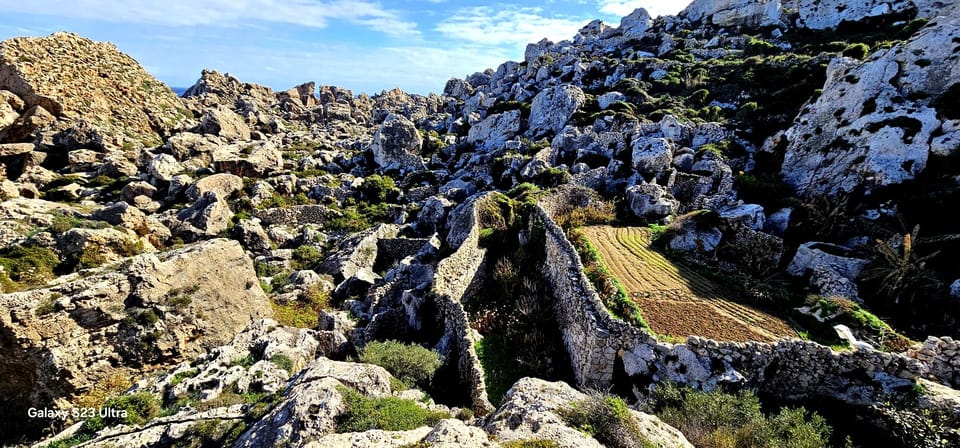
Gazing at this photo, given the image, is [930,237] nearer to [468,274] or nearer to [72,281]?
[468,274]

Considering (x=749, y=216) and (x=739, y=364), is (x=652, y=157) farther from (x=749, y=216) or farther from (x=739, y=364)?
(x=739, y=364)

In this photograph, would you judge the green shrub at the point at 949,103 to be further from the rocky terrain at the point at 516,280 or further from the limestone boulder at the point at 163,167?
the limestone boulder at the point at 163,167

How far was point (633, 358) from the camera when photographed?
33.1ft

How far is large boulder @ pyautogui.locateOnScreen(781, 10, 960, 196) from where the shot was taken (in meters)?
16.8

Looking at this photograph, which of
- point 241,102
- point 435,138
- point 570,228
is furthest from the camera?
point 241,102

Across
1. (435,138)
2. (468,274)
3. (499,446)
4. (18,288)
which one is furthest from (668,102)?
(18,288)

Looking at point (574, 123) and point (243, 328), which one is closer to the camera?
point (243, 328)

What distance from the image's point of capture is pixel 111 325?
9773mm

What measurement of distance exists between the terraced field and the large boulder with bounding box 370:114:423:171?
26836mm

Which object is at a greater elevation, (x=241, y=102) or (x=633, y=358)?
(x=241, y=102)

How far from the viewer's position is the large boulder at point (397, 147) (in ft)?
131

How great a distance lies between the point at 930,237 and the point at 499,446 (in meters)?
18.3

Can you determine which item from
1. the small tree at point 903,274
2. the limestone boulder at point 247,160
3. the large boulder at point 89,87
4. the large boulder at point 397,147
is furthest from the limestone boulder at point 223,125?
the small tree at point 903,274

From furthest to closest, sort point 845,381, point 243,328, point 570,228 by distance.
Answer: point 570,228
point 243,328
point 845,381
